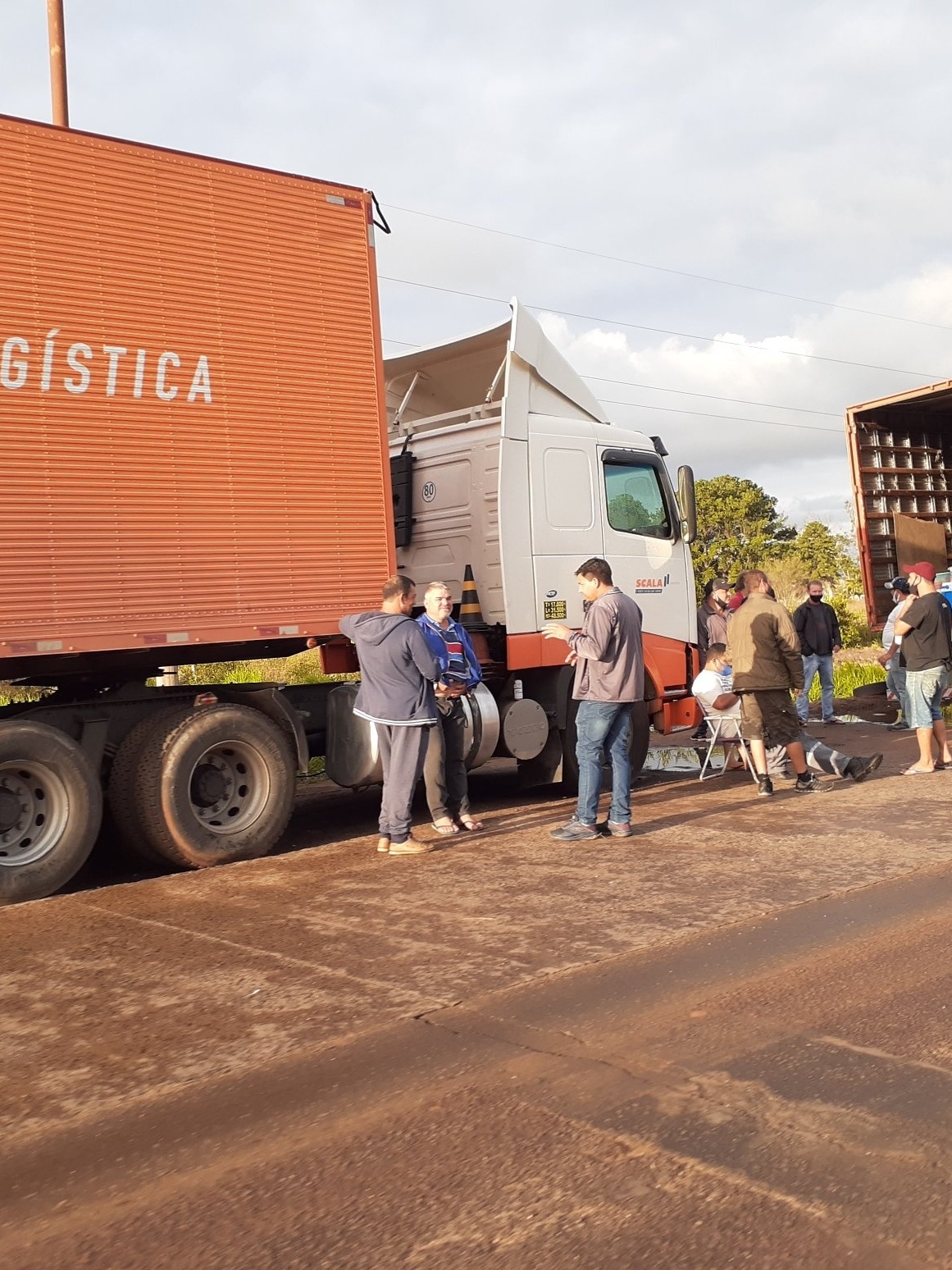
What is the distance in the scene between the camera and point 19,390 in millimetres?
7078

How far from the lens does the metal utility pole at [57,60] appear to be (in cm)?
1279

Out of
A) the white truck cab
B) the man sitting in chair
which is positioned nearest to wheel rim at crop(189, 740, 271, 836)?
the white truck cab

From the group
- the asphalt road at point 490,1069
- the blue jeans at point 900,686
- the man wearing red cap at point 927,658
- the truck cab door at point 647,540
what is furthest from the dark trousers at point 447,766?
the blue jeans at point 900,686

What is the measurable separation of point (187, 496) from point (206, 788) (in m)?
→ 1.83

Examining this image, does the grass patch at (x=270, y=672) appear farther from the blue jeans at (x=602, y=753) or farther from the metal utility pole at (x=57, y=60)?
the metal utility pole at (x=57, y=60)

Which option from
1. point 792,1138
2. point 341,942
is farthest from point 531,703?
point 792,1138

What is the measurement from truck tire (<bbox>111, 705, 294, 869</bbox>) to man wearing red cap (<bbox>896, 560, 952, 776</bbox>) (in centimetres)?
535

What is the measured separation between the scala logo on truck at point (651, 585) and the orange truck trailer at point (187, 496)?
1287mm

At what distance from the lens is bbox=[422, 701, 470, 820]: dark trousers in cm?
895

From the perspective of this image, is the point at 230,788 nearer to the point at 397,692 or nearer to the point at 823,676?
the point at 397,692

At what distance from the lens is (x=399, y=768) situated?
8023mm

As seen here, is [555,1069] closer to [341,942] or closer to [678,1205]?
[678,1205]

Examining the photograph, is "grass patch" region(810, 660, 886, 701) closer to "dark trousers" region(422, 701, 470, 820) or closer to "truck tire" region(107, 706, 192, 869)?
"dark trousers" region(422, 701, 470, 820)

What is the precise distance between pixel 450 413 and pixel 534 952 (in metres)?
5.88
